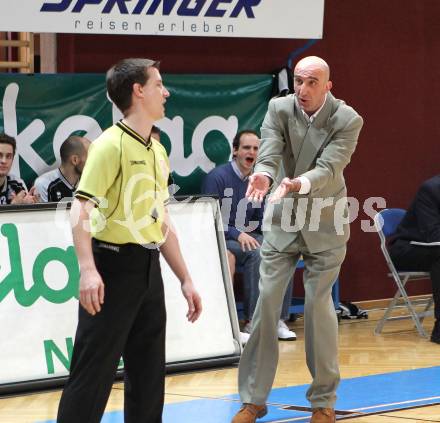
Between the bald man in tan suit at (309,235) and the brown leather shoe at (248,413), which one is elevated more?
the bald man in tan suit at (309,235)

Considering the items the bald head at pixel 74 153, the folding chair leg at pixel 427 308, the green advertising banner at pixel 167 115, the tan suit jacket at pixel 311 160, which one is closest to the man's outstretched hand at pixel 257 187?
the tan suit jacket at pixel 311 160

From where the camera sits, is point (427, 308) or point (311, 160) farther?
point (427, 308)

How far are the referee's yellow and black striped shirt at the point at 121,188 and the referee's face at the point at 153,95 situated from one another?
118 millimetres

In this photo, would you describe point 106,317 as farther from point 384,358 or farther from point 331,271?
point 384,358

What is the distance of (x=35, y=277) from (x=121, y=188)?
2822mm

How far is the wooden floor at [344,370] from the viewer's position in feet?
19.7

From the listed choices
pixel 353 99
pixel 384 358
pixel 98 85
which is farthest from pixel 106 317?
pixel 353 99

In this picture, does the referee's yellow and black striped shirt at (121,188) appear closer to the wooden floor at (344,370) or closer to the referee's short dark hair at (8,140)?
the wooden floor at (344,370)

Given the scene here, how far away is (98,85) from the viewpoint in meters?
8.61

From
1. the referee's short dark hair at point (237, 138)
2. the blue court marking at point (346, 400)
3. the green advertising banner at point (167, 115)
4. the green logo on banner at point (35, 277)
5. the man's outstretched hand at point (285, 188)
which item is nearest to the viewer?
the man's outstretched hand at point (285, 188)

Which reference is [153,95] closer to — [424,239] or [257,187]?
[257,187]

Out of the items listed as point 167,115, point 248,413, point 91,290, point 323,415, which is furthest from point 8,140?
point 91,290

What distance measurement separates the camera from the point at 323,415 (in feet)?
18.5

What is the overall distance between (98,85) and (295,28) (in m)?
1.70
